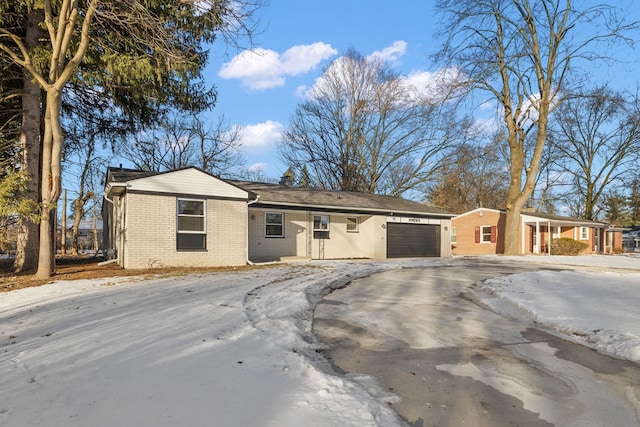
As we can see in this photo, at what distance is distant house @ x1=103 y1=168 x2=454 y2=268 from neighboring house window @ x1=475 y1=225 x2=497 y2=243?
7.49 meters

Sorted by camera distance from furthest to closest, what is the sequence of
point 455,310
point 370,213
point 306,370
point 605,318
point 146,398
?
point 370,213 < point 455,310 < point 605,318 < point 306,370 < point 146,398

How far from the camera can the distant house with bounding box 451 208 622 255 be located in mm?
29641

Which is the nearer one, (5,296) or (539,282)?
(5,296)

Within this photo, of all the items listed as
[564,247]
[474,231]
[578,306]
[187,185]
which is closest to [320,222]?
[187,185]

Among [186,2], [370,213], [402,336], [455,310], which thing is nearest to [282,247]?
[370,213]

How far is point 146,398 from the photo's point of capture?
121 inches

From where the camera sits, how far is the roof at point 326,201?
1798cm

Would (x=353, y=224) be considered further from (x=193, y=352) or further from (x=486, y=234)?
(x=193, y=352)

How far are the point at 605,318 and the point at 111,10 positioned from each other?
13.0 metres

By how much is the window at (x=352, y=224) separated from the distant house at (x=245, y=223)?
52 mm

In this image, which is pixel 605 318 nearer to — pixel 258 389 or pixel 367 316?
pixel 367 316

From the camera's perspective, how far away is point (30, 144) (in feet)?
39.2

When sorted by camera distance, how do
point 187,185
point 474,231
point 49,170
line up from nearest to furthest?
point 49,170 < point 187,185 < point 474,231

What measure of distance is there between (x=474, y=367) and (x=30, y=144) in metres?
13.3
